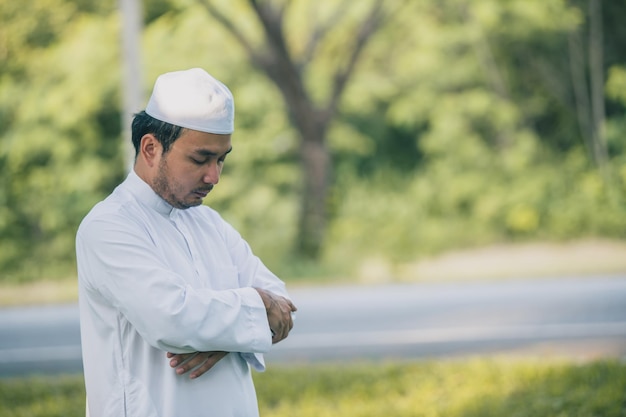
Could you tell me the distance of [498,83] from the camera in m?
18.9

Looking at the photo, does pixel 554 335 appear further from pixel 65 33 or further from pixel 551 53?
pixel 65 33

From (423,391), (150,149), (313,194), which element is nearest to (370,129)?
(313,194)

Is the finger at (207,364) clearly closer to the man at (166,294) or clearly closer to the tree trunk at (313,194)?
the man at (166,294)

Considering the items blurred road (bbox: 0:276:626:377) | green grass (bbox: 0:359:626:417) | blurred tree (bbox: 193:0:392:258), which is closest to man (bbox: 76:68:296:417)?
green grass (bbox: 0:359:626:417)

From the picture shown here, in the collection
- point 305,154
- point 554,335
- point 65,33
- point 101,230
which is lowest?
point 554,335

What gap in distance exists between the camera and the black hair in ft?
8.39

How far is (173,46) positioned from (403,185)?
5372mm

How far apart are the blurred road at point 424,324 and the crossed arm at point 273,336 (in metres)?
5.62

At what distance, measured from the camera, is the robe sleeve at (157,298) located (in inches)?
94.3

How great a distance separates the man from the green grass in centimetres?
282

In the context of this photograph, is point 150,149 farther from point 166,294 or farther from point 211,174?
point 166,294

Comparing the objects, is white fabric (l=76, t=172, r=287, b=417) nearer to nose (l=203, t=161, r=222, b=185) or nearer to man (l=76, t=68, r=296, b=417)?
man (l=76, t=68, r=296, b=417)

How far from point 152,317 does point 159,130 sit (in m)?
0.53

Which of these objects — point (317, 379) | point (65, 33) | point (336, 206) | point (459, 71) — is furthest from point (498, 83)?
point (317, 379)
